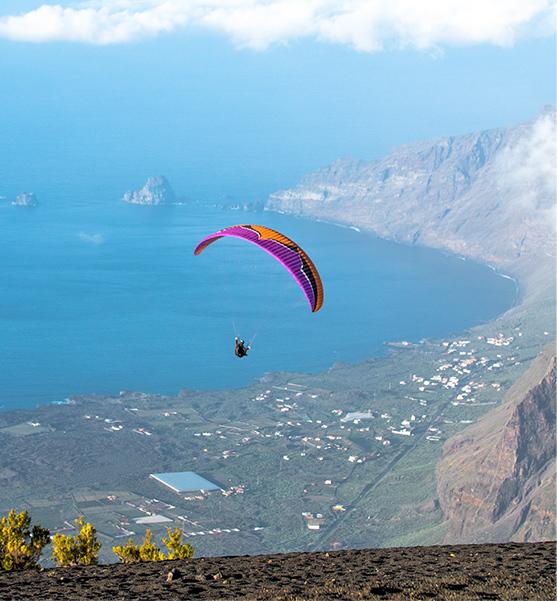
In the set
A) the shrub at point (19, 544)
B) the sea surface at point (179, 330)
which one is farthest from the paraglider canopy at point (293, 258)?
the sea surface at point (179, 330)

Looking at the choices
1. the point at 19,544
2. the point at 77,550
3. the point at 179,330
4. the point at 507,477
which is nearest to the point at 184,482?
the point at 507,477

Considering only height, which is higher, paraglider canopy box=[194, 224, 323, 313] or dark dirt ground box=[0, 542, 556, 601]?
paraglider canopy box=[194, 224, 323, 313]

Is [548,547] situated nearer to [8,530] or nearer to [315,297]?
[315,297]

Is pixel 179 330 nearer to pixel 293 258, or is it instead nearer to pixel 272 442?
pixel 272 442

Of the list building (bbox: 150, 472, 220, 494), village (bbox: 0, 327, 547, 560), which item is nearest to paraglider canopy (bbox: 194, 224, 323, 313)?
village (bbox: 0, 327, 547, 560)

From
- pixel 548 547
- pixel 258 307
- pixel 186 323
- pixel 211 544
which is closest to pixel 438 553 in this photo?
pixel 548 547

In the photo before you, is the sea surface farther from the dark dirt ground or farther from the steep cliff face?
the dark dirt ground

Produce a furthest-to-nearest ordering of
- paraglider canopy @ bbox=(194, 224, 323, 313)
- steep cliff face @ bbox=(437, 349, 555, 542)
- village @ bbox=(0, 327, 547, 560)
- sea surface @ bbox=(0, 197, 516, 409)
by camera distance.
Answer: sea surface @ bbox=(0, 197, 516, 409)
village @ bbox=(0, 327, 547, 560)
steep cliff face @ bbox=(437, 349, 555, 542)
paraglider canopy @ bbox=(194, 224, 323, 313)
